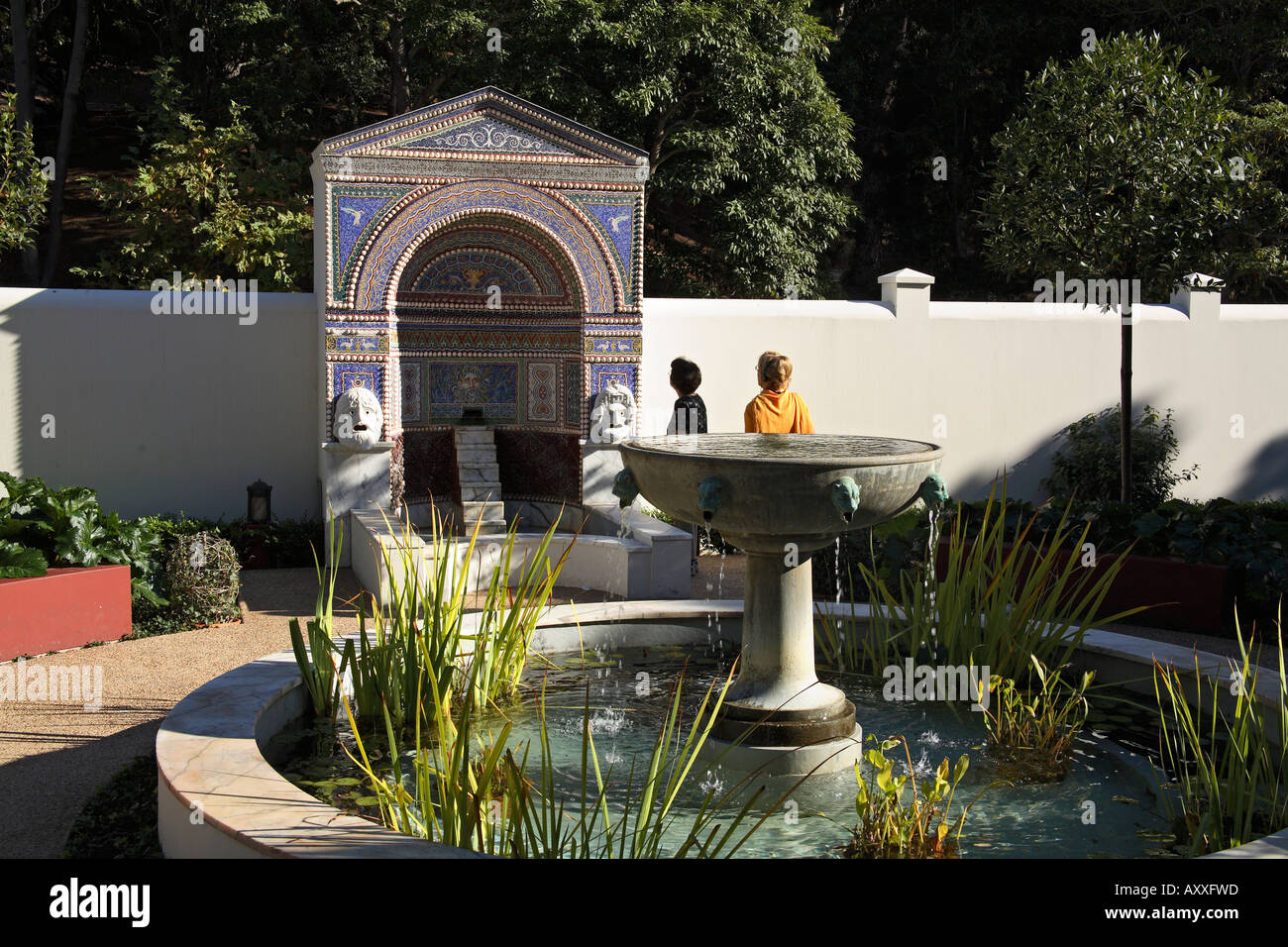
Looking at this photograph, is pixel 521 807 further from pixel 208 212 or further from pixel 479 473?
pixel 208 212

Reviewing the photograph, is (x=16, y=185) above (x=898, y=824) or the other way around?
above

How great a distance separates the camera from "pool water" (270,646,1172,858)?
4258mm

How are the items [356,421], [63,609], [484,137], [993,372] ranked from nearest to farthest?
1. [63,609]
2. [356,421]
3. [484,137]
4. [993,372]

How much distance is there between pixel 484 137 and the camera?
10102mm

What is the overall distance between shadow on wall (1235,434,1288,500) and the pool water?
9162 millimetres

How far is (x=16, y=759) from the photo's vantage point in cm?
536

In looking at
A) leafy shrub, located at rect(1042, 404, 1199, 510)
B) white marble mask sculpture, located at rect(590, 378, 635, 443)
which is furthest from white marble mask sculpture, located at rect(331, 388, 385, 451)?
leafy shrub, located at rect(1042, 404, 1199, 510)

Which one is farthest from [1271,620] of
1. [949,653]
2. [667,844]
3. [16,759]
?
Result: [16,759]

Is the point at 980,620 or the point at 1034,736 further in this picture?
the point at 980,620

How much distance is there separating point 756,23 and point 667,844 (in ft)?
48.5

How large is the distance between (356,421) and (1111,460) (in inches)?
300

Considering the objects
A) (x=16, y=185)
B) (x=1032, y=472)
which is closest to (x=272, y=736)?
(x=1032, y=472)

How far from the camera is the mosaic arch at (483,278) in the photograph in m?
9.97
